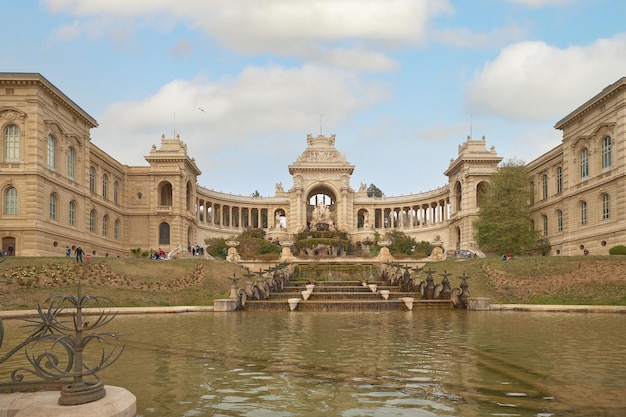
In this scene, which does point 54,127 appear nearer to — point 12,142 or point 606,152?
point 12,142

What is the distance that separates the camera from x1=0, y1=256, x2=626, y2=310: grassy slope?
35000 millimetres

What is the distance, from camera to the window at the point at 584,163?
5784cm

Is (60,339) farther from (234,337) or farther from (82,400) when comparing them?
(234,337)

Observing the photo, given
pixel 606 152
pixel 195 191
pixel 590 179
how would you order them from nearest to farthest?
Answer: pixel 606 152, pixel 590 179, pixel 195 191

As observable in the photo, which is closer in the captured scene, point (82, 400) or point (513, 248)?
point (82, 400)

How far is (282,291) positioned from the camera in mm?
38156

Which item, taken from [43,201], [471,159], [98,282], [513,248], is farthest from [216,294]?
[471,159]

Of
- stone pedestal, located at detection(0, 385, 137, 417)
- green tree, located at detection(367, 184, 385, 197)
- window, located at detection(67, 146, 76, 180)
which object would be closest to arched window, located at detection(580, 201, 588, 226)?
window, located at detection(67, 146, 76, 180)

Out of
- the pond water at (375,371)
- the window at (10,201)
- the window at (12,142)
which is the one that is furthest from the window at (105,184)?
the pond water at (375,371)

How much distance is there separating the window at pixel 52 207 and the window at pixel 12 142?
476cm

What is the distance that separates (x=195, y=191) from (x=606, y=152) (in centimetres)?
5834

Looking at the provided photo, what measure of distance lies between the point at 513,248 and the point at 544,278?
2307 centimetres

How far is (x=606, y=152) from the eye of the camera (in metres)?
54.1

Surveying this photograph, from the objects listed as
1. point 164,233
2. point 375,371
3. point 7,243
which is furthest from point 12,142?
point 375,371
